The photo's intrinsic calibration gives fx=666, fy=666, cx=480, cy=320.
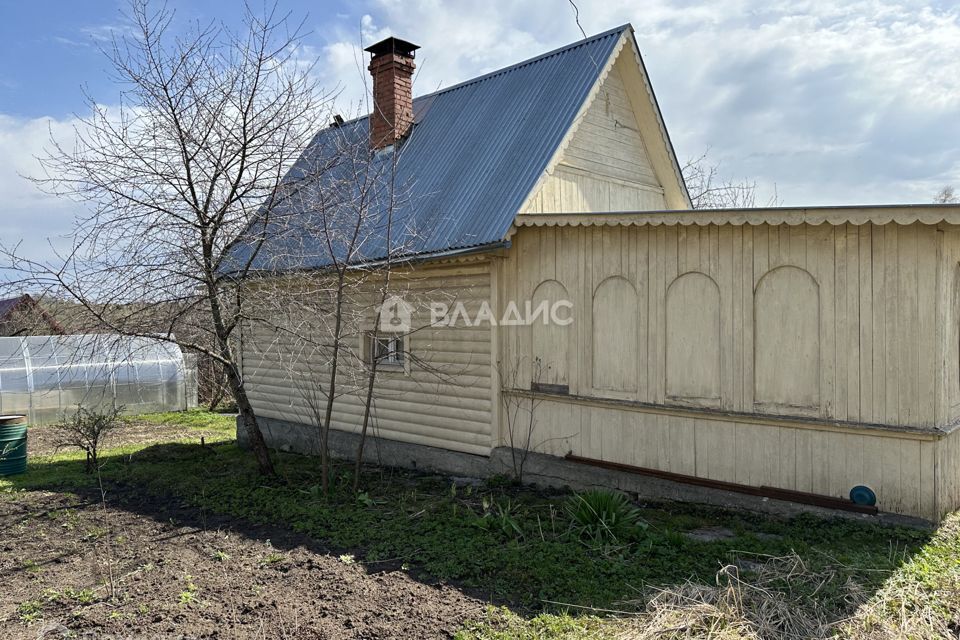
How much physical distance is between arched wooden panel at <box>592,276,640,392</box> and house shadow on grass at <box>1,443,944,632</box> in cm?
160

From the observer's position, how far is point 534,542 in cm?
662

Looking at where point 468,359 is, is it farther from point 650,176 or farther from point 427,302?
point 650,176

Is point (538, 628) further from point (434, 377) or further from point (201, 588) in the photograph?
point (434, 377)

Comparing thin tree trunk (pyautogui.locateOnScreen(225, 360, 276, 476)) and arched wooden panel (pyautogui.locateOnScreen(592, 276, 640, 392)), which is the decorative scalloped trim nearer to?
arched wooden panel (pyautogui.locateOnScreen(592, 276, 640, 392))

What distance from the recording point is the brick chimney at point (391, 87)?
13.3 m

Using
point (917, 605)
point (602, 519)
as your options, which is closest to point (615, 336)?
point (602, 519)

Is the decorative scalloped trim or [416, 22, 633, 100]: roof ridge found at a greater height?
[416, 22, 633, 100]: roof ridge

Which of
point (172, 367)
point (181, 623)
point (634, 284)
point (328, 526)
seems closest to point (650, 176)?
point (634, 284)

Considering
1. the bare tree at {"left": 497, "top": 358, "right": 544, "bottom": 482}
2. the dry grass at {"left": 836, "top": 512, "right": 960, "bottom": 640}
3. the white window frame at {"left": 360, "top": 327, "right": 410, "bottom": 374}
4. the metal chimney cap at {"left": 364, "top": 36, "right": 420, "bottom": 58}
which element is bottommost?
the dry grass at {"left": 836, "top": 512, "right": 960, "bottom": 640}

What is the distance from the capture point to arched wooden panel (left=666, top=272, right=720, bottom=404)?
7.82m

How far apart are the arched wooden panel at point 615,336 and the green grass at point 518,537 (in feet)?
5.32

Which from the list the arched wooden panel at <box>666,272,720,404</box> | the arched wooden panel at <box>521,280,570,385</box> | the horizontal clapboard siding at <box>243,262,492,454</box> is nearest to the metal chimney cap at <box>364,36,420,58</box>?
the horizontal clapboard siding at <box>243,262,492,454</box>

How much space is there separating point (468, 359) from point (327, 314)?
2.15m

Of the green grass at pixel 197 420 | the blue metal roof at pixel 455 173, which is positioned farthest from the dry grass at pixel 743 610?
the green grass at pixel 197 420
